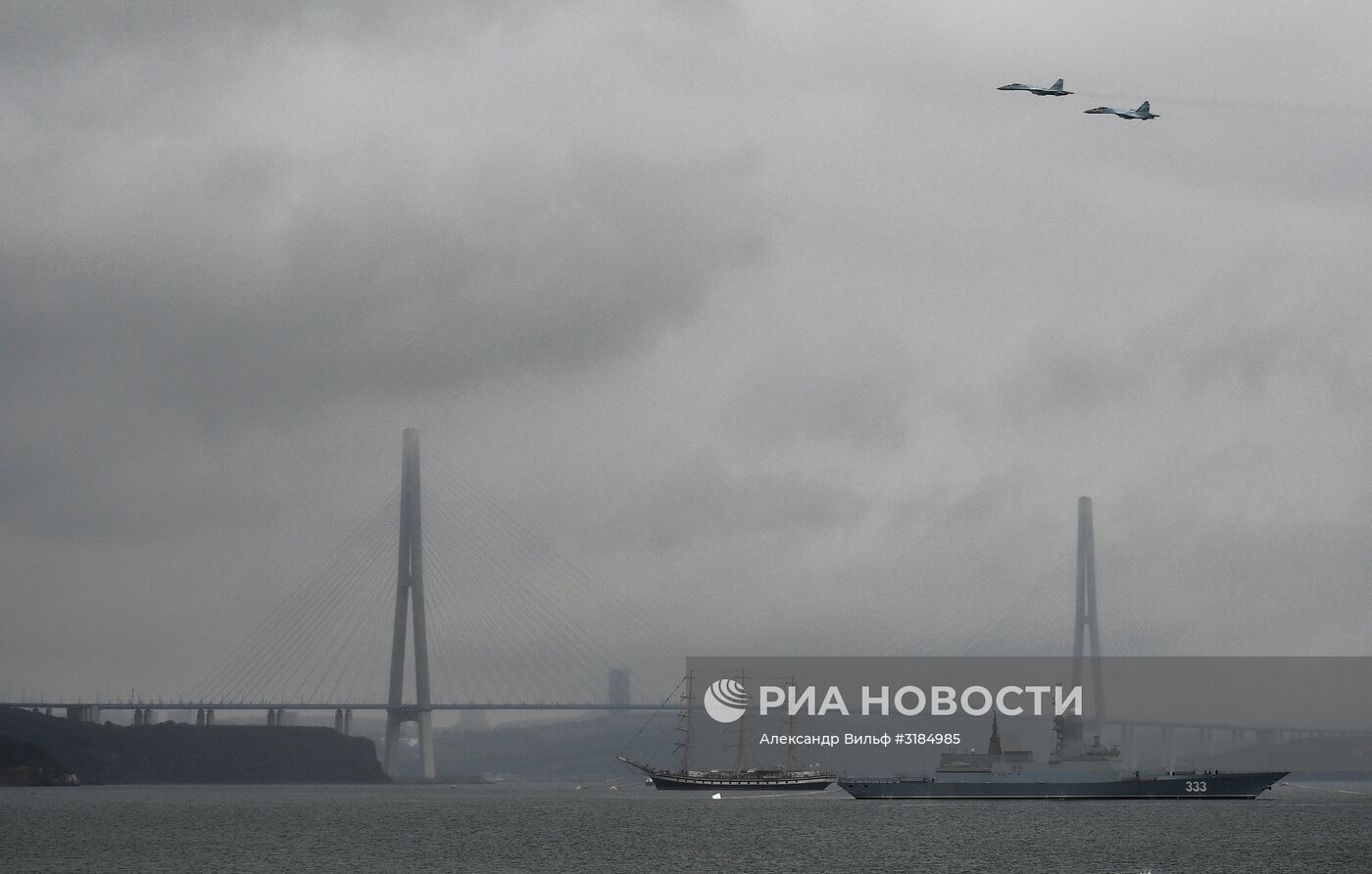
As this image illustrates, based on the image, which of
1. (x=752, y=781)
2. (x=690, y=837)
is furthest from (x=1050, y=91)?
(x=752, y=781)

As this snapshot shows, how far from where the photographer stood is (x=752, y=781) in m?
131

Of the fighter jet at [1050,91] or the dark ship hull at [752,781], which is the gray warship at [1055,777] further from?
the fighter jet at [1050,91]

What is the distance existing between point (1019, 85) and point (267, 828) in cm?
4970

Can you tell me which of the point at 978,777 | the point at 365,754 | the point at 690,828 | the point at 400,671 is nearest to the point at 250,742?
the point at 365,754

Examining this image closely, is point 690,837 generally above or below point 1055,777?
below

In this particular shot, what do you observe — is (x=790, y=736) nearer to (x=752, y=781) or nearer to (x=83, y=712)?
(x=752, y=781)

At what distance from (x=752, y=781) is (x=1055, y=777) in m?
34.3

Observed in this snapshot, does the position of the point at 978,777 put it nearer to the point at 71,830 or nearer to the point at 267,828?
the point at 267,828

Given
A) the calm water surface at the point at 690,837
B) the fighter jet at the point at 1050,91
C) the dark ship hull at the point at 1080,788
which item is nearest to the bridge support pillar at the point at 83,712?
the calm water surface at the point at 690,837

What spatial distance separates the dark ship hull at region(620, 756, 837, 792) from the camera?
5146 inches

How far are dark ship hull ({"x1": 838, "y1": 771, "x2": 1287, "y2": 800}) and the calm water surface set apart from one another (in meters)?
0.97

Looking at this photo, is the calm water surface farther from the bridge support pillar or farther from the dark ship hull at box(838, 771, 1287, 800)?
the bridge support pillar

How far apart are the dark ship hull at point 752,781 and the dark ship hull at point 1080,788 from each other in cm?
1831

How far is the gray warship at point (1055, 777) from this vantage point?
10169cm
